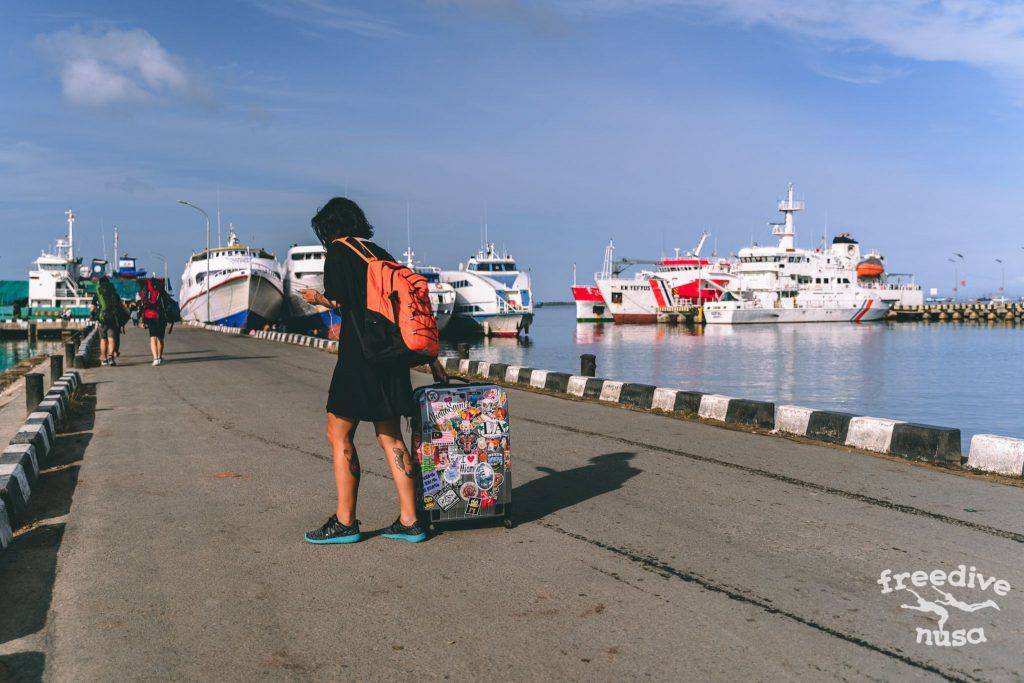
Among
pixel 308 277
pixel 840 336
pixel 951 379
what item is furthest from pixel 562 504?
pixel 840 336

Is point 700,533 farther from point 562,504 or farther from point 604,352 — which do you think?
point 604,352

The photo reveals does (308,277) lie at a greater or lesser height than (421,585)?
greater

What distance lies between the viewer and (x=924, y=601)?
3736mm

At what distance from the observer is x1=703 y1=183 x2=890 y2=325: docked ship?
74500 millimetres

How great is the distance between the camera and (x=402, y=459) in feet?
15.1

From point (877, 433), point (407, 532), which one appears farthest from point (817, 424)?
point (407, 532)

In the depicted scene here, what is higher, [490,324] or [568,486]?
[490,324]

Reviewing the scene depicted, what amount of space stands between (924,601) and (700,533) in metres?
1.35

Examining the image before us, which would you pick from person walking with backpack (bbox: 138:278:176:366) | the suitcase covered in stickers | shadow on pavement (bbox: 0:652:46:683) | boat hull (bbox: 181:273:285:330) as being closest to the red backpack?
person walking with backpack (bbox: 138:278:176:366)

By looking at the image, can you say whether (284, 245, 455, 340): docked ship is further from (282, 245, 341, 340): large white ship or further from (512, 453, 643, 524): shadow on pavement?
(512, 453, 643, 524): shadow on pavement

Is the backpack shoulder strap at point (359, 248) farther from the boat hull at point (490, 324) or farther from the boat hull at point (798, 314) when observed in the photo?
the boat hull at point (798, 314)

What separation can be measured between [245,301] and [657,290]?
4584cm

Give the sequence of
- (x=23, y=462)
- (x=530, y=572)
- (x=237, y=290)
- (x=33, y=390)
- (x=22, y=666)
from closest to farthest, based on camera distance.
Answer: (x=22, y=666) → (x=530, y=572) → (x=23, y=462) → (x=33, y=390) → (x=237, y=290)

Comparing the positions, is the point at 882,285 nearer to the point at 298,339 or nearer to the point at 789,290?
the point at 789,290
